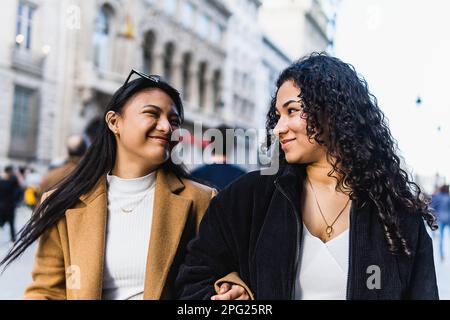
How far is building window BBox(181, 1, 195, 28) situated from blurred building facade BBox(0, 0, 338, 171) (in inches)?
1.4

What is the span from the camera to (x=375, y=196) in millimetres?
1395

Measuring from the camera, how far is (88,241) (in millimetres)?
1658

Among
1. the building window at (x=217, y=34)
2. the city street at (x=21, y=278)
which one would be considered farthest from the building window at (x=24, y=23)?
the building window at (x=217, y=34)

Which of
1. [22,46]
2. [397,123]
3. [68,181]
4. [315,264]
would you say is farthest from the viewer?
[22,46]

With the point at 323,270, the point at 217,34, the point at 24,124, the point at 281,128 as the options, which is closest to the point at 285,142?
the point at 281,128

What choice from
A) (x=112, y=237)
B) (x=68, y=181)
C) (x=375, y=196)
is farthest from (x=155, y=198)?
(x=375, y=196)

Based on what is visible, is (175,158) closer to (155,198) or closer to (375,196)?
(155,198)

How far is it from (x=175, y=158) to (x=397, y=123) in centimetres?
87

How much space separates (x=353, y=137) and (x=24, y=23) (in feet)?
41.1

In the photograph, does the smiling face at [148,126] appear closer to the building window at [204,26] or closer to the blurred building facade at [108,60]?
the blurred building facade at [108,60]

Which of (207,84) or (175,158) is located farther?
(207,84)

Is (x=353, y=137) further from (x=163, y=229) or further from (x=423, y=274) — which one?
(x=163, y=229)

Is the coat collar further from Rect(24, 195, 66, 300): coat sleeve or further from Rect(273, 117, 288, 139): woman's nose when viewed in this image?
Rect(273, 117, 288, 139): woman's nose

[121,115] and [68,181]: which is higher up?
[121,115]
